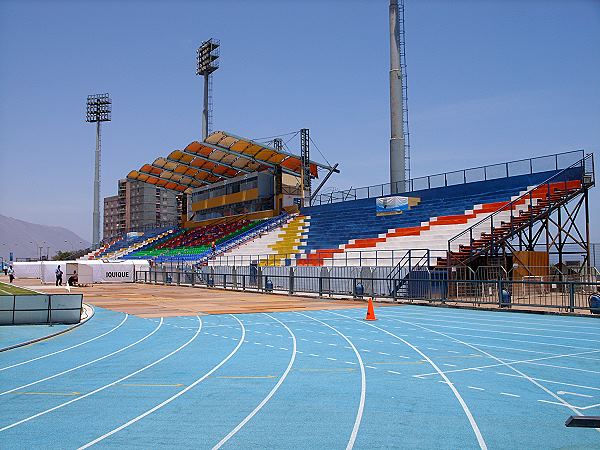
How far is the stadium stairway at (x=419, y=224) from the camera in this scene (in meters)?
33.1

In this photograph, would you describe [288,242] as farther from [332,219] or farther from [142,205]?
[142,205]

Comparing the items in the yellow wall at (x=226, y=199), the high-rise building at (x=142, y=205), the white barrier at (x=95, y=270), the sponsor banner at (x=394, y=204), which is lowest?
the white barrier at (x=95, y=270)

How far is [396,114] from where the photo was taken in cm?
4725

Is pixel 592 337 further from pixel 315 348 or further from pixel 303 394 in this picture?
pixel 303 394

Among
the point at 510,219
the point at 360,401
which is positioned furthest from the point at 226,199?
the point at 360,401

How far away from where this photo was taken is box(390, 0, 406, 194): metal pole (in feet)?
155

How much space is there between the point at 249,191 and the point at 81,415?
5549 centimetres

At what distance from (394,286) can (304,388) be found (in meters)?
17.6

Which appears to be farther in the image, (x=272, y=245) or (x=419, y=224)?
(x=272, y=245)

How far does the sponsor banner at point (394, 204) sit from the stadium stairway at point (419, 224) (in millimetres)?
495

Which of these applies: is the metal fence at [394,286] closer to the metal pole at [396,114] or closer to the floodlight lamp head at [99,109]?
the metal pole at [396,114]

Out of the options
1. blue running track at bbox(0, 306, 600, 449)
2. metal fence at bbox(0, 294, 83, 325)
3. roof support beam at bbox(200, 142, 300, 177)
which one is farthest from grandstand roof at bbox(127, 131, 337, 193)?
blue running track at bbox(0, 306, 600, 449)

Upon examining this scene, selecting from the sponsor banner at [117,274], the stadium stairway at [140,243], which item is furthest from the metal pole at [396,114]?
the stadium stairway at [140,243]

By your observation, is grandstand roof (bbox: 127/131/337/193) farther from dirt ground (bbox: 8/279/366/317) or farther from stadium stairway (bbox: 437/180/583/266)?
stadium stairway (bbox: 437/180/583/266)
